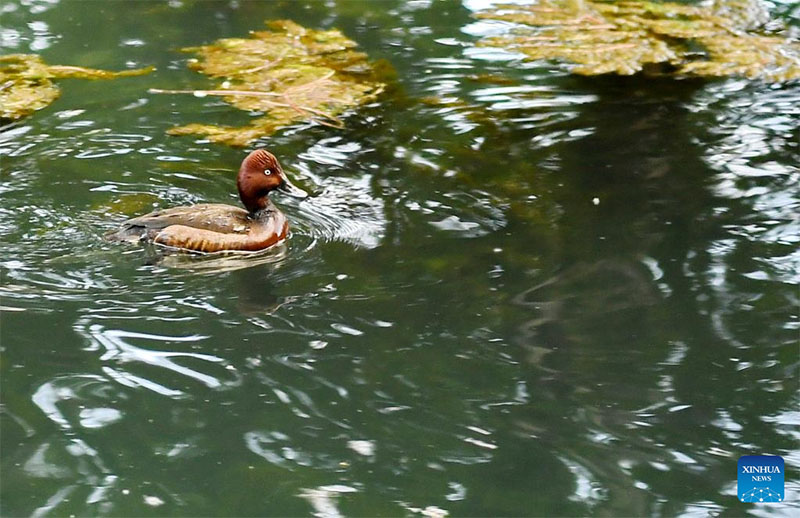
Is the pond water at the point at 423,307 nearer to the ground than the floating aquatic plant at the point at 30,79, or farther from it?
nearer to the ground

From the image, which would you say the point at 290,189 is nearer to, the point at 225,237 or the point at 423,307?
the point at 225,237

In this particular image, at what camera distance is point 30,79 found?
945 centimetres

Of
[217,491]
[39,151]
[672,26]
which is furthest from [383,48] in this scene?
[217,491]

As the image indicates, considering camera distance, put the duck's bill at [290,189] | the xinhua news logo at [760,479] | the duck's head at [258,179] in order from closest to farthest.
A: the xinhua news logo at [760,479], the duck's head at [258,179], the duck's bill at [290,189]

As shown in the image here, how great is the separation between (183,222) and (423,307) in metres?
1.82

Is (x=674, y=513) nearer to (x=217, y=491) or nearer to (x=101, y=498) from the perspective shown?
(x=217, y=491)

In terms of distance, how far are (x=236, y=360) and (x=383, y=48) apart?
5791 millimetres

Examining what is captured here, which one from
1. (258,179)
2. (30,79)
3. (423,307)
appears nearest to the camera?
(423,307)

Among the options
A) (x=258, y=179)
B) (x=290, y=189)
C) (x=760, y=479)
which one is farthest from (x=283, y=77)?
(x=760, y=479)

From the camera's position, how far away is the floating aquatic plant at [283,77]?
29.2 ft

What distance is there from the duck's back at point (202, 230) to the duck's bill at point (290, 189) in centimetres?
36

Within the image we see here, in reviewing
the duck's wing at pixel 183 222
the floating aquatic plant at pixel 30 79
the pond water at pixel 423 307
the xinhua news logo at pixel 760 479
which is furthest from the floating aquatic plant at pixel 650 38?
the xinhua news logo at pixel 760 479

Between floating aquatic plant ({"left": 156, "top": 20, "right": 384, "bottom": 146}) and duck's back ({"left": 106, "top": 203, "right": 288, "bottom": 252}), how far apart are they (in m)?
1.53

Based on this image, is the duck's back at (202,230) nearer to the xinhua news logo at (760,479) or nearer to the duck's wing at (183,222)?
the duck's wing at (183,222)
